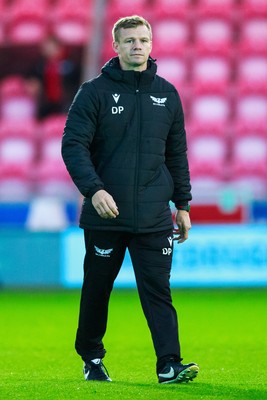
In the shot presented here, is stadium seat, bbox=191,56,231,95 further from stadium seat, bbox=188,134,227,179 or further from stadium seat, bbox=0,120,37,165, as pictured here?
stadium seat, bbox=0,120,37,165

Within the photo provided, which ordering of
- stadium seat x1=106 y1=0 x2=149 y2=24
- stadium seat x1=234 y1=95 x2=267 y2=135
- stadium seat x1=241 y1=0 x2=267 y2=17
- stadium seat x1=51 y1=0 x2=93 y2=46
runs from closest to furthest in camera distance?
stadium seat x1=234 y1=95 x2=267 y2=135
stadium seat x1=241 y1=0 x2=267 y2=17
stadium seat x1=51 y1=0 x2=93 y2=46
stadium seat x1=106 y1=0 x2=149 y2=24

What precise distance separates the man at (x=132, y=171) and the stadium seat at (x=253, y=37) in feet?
33.9

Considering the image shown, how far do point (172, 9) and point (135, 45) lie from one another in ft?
37.0

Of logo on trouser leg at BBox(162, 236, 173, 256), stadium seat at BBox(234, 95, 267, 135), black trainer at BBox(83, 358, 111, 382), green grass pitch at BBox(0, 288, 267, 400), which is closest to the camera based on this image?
green grass pitch at BBox(0, 288, 267, 400)

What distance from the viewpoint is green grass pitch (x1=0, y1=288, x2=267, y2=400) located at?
5.58 m

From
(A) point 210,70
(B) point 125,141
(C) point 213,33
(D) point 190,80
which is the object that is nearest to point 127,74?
(B) point 125,141

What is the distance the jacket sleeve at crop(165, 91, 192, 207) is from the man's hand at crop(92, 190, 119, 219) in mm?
580

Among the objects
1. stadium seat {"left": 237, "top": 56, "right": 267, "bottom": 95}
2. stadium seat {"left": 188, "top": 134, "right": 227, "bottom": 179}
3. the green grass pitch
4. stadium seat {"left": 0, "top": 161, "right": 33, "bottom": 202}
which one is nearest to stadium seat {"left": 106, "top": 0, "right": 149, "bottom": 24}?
stadium seat {"left": 237, "top": 56, "right": 267, "bottom": 95}

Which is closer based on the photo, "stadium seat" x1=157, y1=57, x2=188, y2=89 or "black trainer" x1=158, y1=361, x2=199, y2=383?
"black trainer" x1=158, y1=361, x2=199, y2=383

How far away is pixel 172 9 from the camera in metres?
16.8

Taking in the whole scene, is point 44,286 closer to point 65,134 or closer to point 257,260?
point 257,260

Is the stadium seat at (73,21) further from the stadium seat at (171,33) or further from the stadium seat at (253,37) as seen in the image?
the stadium seat at (253,37)

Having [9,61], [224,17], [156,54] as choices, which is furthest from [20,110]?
[224,17]

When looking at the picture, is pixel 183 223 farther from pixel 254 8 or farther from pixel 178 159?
pixel 254 8
